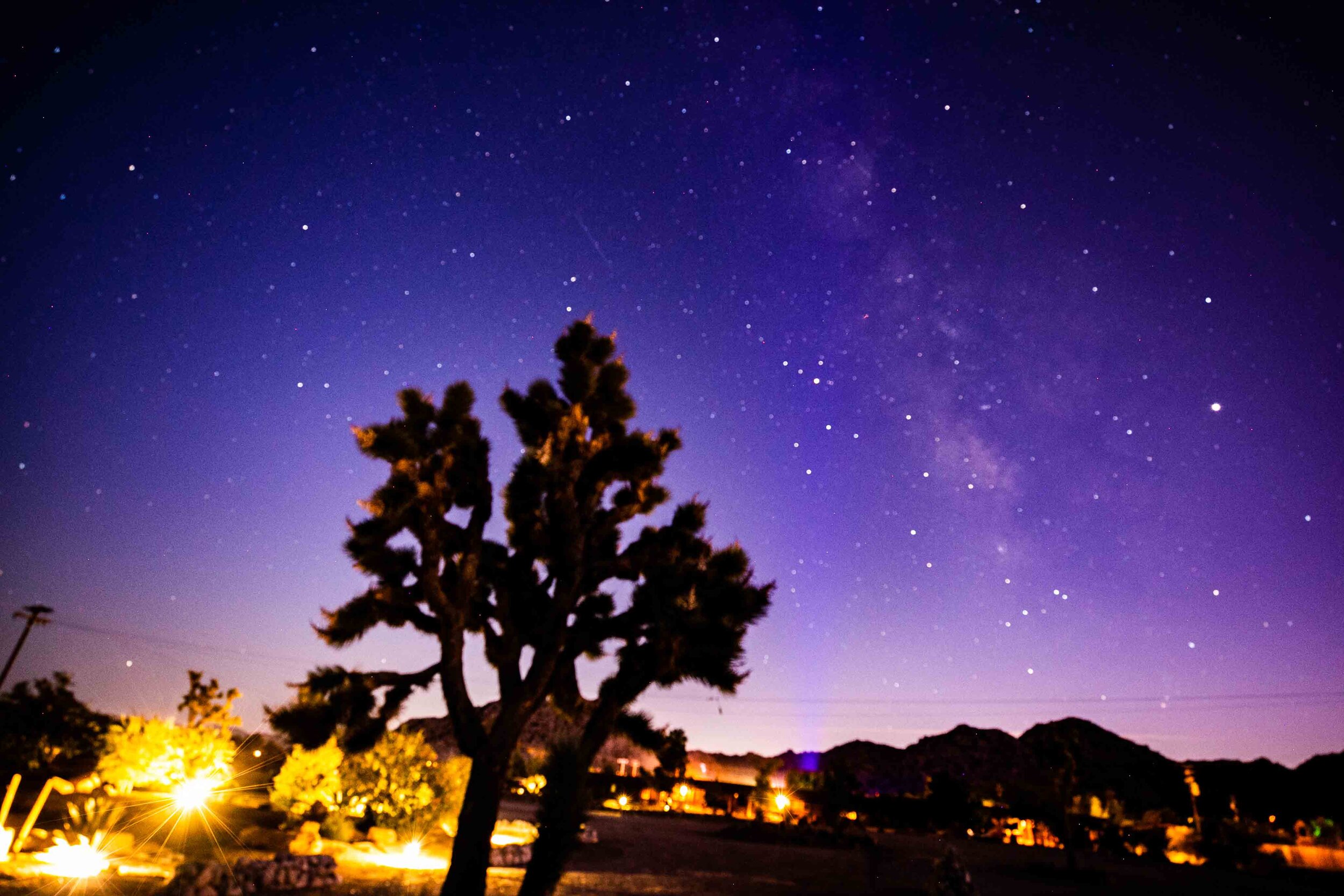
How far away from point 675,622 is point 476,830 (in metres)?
3.27

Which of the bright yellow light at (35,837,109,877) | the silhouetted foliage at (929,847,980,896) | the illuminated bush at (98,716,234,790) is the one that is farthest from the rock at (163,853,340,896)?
the silhouetted foliage at (929,847,980,896)

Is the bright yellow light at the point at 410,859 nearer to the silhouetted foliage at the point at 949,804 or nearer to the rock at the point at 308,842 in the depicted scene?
the rock at the point at 308,842

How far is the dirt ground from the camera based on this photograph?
31.4ft

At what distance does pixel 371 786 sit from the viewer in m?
12.5

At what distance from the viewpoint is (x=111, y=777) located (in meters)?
12.0

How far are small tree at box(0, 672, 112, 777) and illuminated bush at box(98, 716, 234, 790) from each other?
14.2 m

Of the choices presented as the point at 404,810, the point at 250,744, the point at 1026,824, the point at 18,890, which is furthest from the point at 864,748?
the point at 18,890

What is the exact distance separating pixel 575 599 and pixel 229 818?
8976 mm

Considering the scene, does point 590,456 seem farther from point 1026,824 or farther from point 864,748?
point 864,748

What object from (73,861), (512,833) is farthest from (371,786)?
(512,833)

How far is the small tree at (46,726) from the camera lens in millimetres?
23047

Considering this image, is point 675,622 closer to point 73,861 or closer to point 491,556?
point 491,556

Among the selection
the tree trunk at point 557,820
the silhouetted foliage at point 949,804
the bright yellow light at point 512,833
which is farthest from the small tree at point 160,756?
the silhouetted foliage at point 949,804

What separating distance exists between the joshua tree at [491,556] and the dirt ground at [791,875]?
2.06 meters
